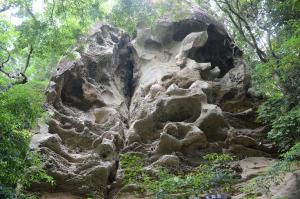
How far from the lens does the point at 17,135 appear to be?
329 inches

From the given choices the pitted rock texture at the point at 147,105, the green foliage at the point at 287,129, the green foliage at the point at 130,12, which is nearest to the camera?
the green foliage at the point at 287,129

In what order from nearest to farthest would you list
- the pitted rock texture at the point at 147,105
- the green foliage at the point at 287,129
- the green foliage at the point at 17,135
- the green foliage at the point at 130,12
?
the green foliage at the point at 17,135 → the green foliage at the point at 287,129 → the pitted rock texture at the point at 147,105 → the green foliage at the point at 130,12

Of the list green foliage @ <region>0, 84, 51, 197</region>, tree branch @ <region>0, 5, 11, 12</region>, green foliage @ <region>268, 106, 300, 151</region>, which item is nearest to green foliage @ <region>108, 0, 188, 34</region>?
tree branch @ <region>0, 5, 11, 12</region>

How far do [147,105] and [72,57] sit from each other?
362 cm

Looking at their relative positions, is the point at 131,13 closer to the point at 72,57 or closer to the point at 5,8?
the point at 72,57

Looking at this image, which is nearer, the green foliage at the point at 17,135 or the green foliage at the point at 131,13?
the green foliage at the point at 17,135

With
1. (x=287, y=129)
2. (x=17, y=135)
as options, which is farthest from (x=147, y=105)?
(x=17, y=135)

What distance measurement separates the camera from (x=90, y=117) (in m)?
14.2

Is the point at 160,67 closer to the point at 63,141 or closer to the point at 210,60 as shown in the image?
the point at 210,60

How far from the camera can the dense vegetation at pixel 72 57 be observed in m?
8.25

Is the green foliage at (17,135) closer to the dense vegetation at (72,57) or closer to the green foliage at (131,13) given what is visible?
the dense vegetation at (72,57)

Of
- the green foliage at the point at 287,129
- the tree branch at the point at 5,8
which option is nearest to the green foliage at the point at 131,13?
the tree branch at the point at 5,8

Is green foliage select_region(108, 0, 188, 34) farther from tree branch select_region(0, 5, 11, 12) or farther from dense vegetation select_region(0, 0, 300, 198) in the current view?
tree branch select_region(0, 5, 11, 12)

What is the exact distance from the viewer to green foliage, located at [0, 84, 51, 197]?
7918 mm
